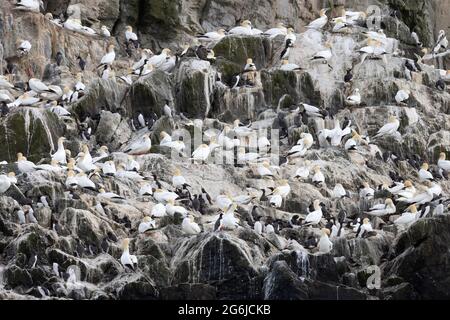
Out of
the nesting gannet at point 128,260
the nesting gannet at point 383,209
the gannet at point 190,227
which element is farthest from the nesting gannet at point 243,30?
the nesting gannet at point 128,260

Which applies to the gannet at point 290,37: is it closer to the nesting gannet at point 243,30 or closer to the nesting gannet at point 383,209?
the nesting gannet at point 243,30

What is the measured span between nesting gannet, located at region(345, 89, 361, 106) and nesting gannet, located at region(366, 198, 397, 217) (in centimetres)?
526

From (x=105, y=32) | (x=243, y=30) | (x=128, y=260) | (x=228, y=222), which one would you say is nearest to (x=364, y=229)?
(x=228, y=222)

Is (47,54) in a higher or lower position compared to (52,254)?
A: higher

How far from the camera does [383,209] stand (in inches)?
1572

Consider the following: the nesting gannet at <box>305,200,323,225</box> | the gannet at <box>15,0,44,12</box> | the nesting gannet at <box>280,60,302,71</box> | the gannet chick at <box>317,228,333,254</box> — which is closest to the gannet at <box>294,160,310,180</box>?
the nesting gannet at <box>305,200,323,225</box>

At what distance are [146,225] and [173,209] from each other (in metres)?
1.06

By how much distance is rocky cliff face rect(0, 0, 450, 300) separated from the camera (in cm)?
3528

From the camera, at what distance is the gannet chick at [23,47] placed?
4369cm

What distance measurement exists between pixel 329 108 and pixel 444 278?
9876 mm

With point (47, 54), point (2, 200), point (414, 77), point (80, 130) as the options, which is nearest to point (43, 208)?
point (2, 200)

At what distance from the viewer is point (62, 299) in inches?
1316

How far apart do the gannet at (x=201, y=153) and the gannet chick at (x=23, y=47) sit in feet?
16.6
